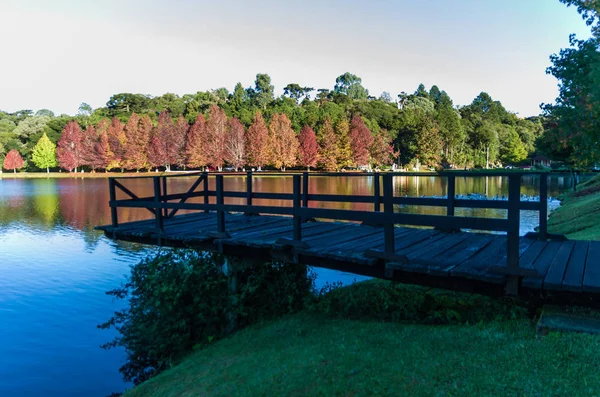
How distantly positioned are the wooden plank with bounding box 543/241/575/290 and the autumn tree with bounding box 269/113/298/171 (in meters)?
77.0

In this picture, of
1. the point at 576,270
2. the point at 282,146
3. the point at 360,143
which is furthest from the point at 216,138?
the point at 576,270

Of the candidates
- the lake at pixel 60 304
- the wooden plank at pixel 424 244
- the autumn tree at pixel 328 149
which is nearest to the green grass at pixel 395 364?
the wooden plank at pixel 424 244

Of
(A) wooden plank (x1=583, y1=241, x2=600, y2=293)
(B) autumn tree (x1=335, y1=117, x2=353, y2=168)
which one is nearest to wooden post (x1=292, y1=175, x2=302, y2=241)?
(A) wooden plank (x1=583, y1=241, x2=600, y2=293)

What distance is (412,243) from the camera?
7289 mm

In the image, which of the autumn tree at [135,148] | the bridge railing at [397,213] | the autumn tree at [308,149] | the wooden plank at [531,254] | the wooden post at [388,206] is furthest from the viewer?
the autumn tree at [135,148]

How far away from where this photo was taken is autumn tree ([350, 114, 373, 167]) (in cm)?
8788

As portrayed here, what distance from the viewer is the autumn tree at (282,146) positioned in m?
83.1

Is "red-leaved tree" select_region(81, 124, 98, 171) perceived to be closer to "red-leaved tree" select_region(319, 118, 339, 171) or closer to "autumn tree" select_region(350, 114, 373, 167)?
"red-leaved tree" select_region(319, 118, 339, 171)

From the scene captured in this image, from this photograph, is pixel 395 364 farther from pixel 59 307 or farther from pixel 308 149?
pixel 308 149

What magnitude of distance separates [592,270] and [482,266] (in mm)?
1319

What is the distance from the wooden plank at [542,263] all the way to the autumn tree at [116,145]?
92411 mm

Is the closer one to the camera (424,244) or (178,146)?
(424,244)

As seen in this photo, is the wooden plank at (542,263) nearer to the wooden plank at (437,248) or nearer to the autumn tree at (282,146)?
the wooden plank at (437,248)

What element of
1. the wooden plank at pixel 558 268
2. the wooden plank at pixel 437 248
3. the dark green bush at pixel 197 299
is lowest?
the dark green bush at pixel 197 299
